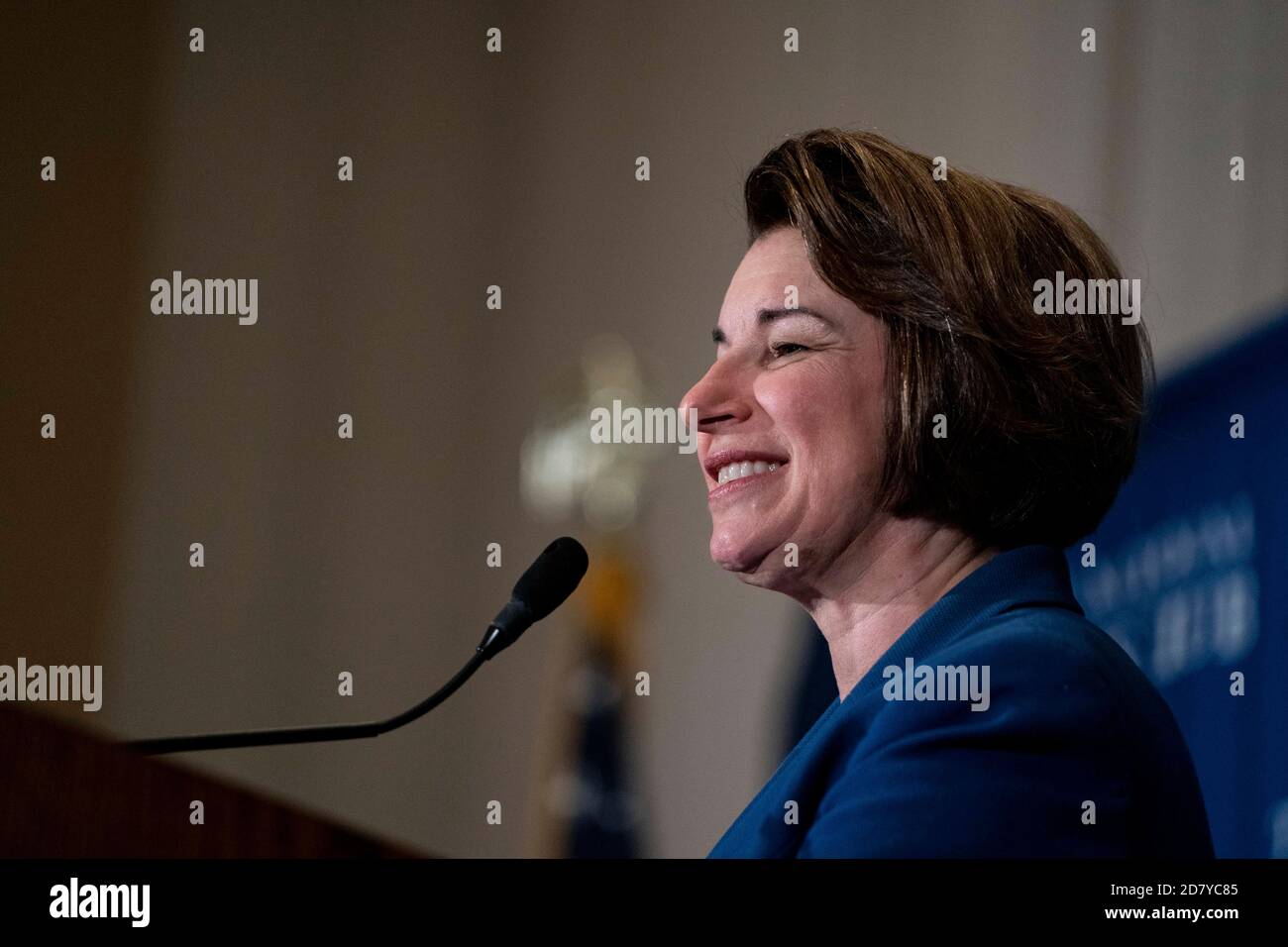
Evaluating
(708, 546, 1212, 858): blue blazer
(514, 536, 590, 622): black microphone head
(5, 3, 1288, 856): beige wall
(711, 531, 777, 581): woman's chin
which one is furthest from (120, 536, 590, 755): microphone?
(5, 3, 1288, 856): beige wall

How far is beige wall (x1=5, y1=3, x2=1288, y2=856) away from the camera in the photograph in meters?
1.84

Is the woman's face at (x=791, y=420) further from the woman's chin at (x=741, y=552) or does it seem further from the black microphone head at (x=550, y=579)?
the black microphone head at (x=550, y=579)

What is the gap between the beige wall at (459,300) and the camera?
6.03 ft

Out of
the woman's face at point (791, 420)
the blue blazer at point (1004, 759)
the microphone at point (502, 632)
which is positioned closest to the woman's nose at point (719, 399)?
the woman's face at point (791, 420)

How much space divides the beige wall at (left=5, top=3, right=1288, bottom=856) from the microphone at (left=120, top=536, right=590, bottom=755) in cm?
46

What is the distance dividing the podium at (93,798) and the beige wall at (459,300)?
2.24ft

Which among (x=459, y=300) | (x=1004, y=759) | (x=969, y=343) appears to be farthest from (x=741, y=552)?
(x=459, y=300)

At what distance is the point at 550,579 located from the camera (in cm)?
141

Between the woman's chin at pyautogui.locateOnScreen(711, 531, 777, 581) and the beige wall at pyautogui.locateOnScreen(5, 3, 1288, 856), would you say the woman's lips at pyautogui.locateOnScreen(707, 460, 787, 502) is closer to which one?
the woman's chin at pyautogui.locateOnScreen(711, 531, 777, 581)

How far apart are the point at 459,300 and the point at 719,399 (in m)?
0.58

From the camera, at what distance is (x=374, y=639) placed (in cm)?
200

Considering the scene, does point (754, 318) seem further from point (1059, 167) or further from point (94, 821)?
point (94, 821)
